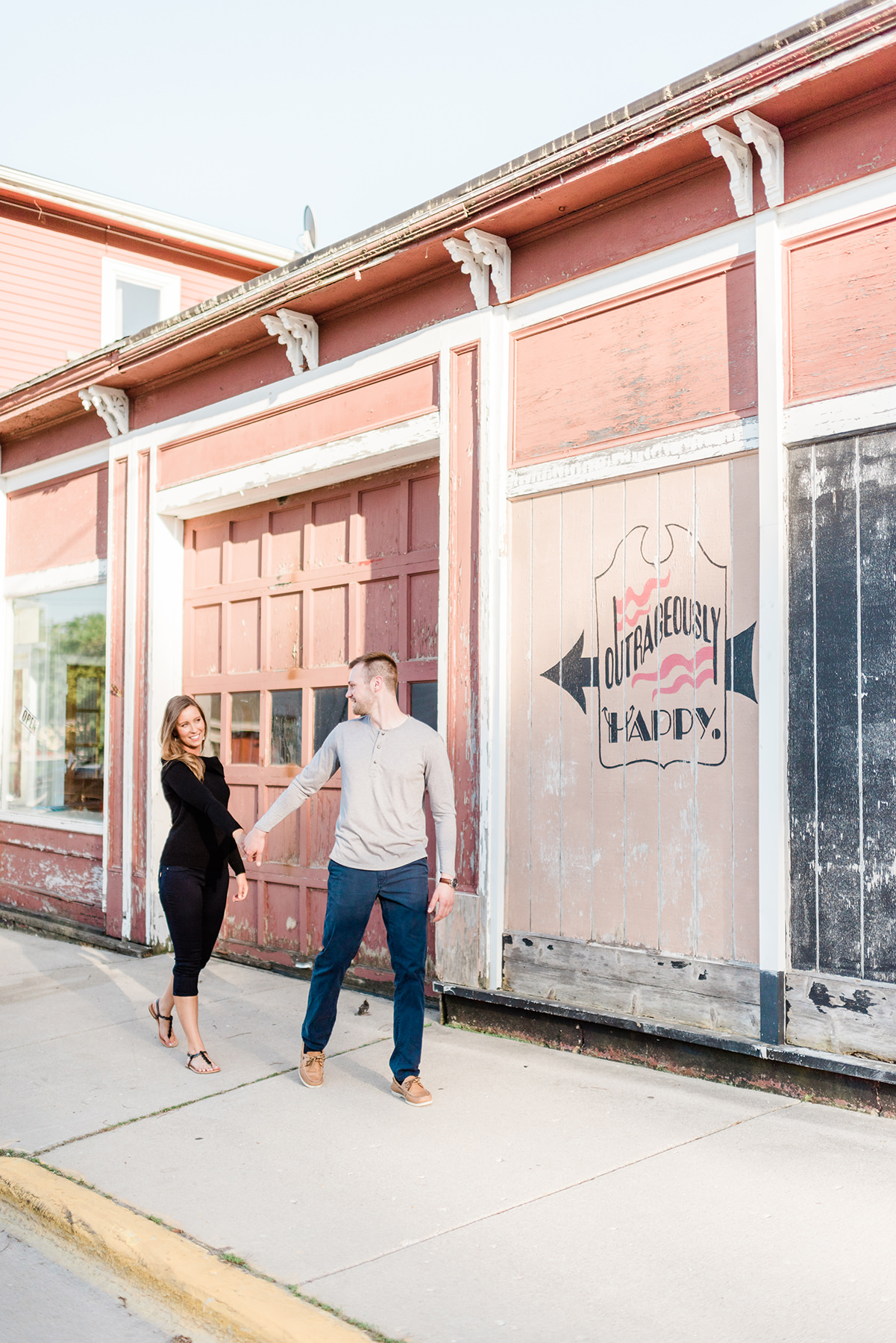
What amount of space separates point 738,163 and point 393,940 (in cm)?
375

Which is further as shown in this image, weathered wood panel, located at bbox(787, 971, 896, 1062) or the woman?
the woman

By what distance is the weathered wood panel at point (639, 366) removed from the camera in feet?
17.0

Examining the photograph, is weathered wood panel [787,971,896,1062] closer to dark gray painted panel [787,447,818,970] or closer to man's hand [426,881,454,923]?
dark gray painted panel [787,447,818,970]

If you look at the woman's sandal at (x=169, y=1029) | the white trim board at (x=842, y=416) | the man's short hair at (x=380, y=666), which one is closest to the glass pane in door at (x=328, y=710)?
the woman's sandal at (x=169, y=1029)

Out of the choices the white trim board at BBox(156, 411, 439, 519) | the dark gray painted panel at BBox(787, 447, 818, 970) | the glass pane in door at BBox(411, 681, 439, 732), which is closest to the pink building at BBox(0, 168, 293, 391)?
the white trim board at BBox(156, 411, 439, 519)

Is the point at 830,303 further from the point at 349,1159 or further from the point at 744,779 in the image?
the point at 349,1159

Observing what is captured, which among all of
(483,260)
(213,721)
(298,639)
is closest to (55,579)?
(213,721)

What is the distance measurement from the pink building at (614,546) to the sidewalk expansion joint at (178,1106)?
70 centimetres

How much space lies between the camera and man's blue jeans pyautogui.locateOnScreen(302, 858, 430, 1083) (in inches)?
191

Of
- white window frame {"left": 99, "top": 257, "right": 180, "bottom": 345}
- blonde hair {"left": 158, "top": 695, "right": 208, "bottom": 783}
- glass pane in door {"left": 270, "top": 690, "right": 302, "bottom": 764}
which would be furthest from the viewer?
white window frame {"left": 99, "top": 257, "right": 180, "bottom": 345}

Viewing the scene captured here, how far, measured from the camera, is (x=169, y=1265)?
11.0ft

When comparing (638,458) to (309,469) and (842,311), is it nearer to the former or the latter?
(842,311)

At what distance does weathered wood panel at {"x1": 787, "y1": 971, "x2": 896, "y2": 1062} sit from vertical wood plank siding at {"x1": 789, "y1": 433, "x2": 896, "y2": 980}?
60 mm

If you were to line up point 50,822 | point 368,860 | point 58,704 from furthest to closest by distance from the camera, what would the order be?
point 58,704 < point 50,822 < point 368,860
